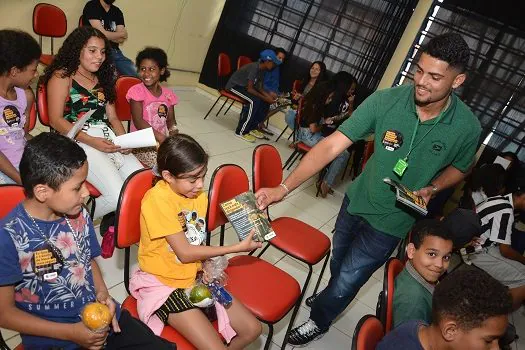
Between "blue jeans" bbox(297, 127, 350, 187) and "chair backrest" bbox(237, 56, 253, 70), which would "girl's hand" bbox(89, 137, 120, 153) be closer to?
"blue jeans" bbox(297, 127, 350, 187)

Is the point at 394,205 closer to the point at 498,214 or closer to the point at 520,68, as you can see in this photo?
the point at 498,214

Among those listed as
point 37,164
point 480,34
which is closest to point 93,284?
point 37,164

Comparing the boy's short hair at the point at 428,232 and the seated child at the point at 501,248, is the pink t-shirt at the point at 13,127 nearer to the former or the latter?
the boy's short hair at the point at 428,232

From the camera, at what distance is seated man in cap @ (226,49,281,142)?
5746 millimetres

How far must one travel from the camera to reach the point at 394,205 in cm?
187

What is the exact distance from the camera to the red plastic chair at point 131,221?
56.6 inches

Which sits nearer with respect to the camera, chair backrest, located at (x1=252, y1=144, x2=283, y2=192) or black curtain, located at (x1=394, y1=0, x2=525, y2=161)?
chair backrest, located at (x1=252, y1=144, x2=283, y2=192)

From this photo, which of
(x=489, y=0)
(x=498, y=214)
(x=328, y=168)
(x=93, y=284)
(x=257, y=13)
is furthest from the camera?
(x=257, y=13)

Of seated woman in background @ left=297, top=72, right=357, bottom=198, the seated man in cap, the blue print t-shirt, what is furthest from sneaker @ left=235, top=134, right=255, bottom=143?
the blue print t-shirt

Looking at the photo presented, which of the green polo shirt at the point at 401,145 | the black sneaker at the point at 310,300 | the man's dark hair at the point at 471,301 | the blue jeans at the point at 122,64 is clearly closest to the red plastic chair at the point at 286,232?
the black sneaker at the point at 310,300

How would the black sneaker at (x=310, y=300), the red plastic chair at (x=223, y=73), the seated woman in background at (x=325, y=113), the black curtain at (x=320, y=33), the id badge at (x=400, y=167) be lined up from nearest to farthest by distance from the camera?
the id badge at (x=400, y=167), the black sneaker at (x=310, y=300), the seated woman in background at (x=325, y=113), the red plastic chair at (x=223, y=73), the black curtain at (x=320, y=33)

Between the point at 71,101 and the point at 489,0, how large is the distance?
6.26m

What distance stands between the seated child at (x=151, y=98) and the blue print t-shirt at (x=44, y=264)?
169 centimetres

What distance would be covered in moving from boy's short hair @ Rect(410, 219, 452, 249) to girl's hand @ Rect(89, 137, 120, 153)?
6.09 feet
